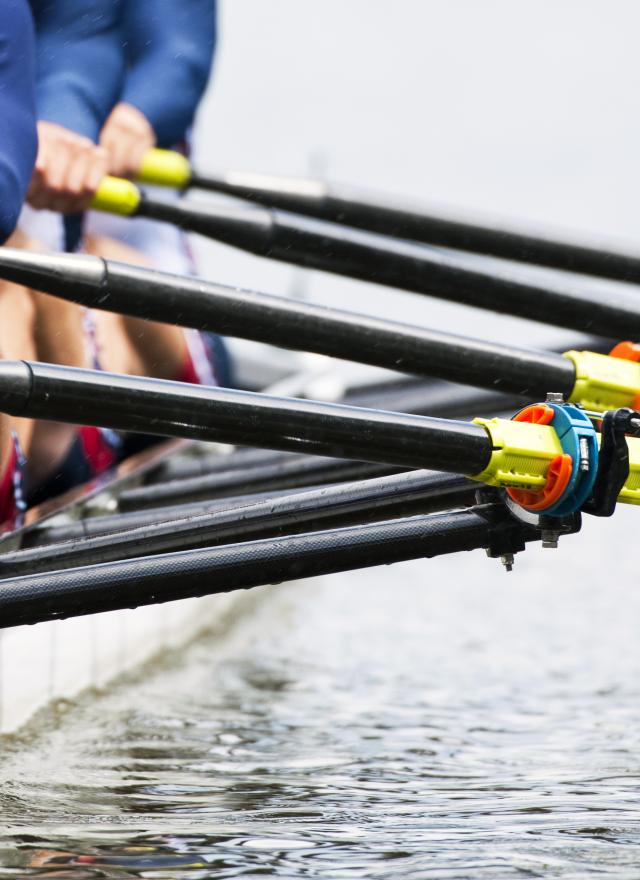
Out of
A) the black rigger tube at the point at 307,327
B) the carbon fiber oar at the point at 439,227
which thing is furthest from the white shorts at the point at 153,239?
the black rigger tube at the point at 307,327

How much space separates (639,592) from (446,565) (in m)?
1.48

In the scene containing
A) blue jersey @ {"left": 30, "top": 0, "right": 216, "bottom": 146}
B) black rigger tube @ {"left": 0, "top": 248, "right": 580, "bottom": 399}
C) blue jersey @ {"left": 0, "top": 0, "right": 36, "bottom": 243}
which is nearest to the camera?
black rigger tube @ {"left": 0, "top": 248, "right": 580, "bottom": 399}

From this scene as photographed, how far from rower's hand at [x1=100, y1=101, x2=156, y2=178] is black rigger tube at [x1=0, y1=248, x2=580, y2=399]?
1.55 metres

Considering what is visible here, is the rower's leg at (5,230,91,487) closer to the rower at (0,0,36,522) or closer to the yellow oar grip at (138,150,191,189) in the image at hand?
the rower at (0,0,36,522)

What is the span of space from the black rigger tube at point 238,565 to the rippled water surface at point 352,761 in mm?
291

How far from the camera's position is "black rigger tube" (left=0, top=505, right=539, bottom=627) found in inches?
82.1

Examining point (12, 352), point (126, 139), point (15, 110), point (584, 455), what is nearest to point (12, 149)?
point (15, 110)

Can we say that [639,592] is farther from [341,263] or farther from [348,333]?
[348,333]

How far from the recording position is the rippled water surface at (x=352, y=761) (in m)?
1.88

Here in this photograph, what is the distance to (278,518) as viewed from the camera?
2.31 m

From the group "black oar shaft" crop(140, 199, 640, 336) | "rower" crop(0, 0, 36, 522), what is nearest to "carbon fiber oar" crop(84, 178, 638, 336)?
"black oar shaft" crop(140, 199, 640, 336)

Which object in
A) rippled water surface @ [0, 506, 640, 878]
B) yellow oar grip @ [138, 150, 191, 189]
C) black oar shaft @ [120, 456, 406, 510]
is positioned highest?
yellow oar grip @ [138, 150, 191, 189]

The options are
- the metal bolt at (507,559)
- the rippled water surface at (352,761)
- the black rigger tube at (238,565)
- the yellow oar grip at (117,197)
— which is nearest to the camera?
the rippled water surface at (352,761)

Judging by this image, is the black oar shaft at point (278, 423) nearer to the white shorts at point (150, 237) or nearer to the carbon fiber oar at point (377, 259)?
the carbon fiber oar at point (377, 259)
